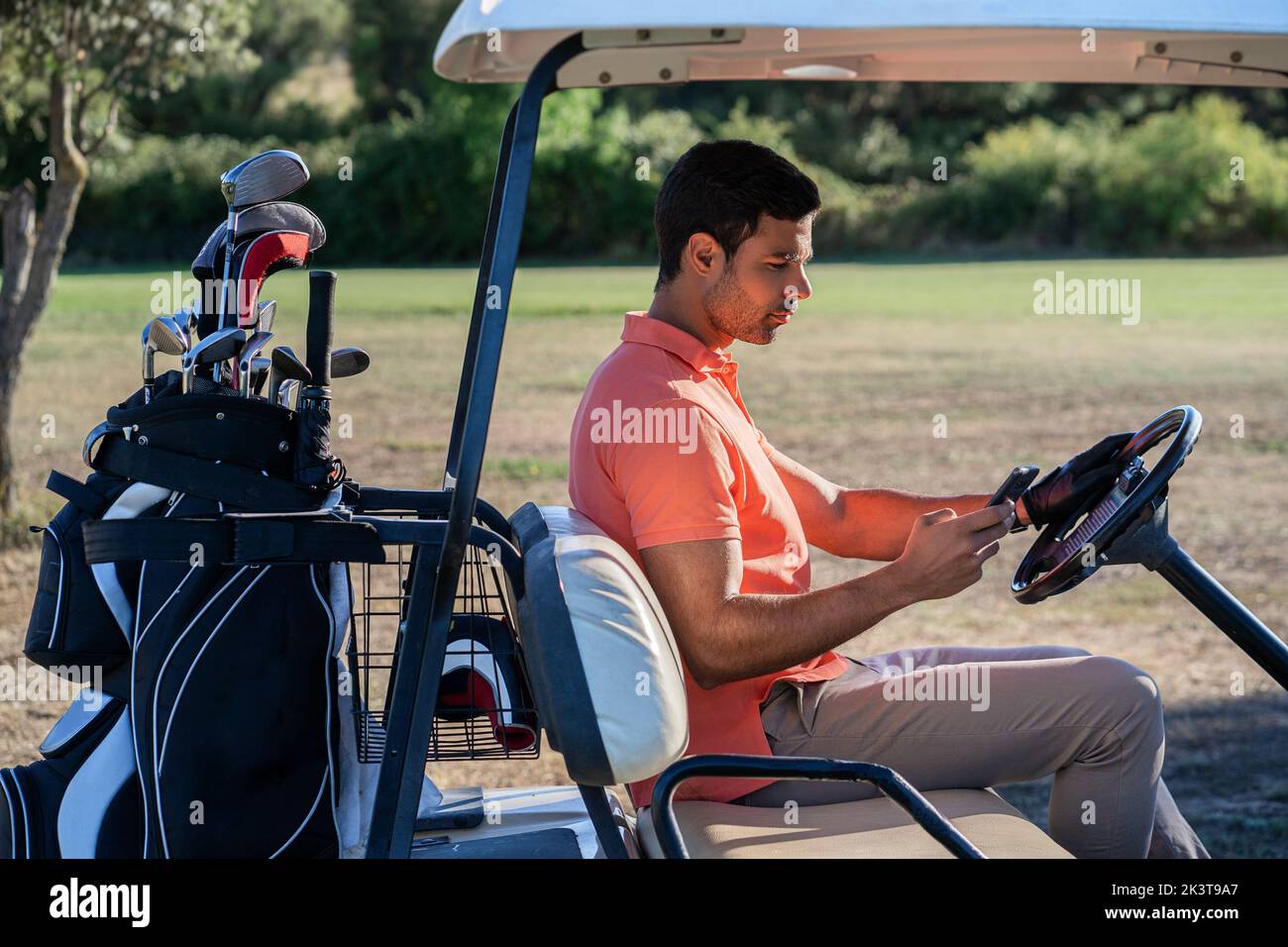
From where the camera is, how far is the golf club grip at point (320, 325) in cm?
213

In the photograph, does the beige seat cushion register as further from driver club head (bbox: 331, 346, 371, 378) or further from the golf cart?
driver club head (bbox: 331, 346, 371, 378)

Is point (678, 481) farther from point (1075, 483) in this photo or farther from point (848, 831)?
point (1075, 483)

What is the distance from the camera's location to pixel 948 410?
496 inches

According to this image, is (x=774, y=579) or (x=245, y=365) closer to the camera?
(x=245, y=365)

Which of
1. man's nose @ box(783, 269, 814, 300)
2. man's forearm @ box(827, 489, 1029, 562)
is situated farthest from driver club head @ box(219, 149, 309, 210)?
man's forearm @ box(827, 489, 1029, 562)

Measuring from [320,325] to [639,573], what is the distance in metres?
0.59

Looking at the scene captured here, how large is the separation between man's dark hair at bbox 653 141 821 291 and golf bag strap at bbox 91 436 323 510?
0.83 meters

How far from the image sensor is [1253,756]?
15.1 feet

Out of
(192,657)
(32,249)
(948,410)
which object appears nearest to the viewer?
(192,657)

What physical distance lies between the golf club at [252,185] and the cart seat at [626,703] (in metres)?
0.62

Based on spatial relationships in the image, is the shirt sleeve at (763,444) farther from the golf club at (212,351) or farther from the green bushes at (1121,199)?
the green bushes at (1121,199)

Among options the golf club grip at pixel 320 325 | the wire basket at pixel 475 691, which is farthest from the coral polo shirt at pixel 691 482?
the golf club grip at pixel 320 325

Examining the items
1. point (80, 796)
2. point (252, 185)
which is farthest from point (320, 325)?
point (80, 796)

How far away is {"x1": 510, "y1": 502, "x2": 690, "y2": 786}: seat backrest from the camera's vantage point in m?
1.94
